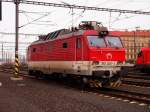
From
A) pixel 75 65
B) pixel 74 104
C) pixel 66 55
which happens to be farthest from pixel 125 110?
pixel 66 55

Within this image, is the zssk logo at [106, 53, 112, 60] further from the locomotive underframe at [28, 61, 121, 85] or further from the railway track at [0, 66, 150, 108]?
the railway track at [0, 66, 150, 108]

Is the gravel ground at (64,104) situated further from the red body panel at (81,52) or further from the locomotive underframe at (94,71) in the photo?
the red body panel at (81,52)

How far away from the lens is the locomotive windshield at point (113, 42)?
65.1 ft

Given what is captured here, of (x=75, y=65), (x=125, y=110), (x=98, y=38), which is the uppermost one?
(x=98, y=38)

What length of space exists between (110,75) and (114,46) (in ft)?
5.46

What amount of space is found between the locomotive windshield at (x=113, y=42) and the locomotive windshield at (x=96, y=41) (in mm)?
290

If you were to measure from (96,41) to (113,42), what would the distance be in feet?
3.51

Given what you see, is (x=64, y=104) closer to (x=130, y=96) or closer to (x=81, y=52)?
(x=130, y=96)

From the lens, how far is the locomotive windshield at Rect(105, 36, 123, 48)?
19.8 m

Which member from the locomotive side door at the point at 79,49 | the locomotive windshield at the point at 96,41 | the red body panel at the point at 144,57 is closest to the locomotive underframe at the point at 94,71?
the locomotive side door at the point at 79,49

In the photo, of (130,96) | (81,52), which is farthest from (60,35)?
(130,96)

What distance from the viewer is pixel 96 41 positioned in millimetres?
19516

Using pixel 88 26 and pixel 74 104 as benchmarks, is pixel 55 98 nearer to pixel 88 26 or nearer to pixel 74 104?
pixel 74 104

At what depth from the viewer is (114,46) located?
65.1 ft
